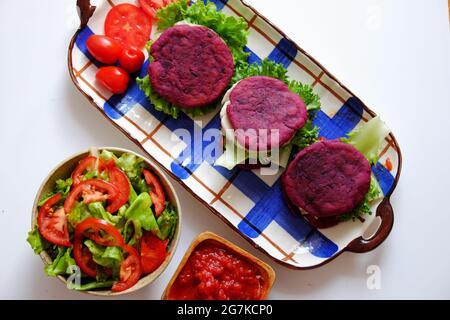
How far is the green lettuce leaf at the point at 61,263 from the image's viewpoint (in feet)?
11.1

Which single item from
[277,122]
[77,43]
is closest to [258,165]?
[277,122]

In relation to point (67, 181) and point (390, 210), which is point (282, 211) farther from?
point (67, 181)

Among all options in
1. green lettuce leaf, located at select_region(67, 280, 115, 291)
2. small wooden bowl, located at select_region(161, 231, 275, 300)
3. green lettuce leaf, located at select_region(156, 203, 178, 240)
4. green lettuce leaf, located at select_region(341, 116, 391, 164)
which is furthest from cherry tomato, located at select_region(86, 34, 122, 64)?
green lettuce leaf, located at select_region(341, 116, 391, 164)

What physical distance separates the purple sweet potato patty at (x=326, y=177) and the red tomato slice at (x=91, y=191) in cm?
128

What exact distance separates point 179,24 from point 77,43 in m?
0.83

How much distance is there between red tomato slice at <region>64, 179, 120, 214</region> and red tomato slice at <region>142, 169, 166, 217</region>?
23 centimetres

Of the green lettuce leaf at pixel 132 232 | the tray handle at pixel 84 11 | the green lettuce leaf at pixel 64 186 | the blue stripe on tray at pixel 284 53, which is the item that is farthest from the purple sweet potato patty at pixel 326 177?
the tray handle at pixel 84 11

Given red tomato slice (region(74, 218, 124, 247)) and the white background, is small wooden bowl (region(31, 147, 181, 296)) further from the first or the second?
the white background

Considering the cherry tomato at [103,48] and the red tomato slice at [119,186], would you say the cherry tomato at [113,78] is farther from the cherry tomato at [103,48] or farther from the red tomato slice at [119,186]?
the red tomato slice at [119,186]

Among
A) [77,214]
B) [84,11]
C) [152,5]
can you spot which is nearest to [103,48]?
[84,11]

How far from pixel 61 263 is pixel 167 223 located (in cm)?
75

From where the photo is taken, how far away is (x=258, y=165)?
3973 millimetres

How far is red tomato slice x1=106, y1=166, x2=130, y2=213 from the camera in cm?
349
